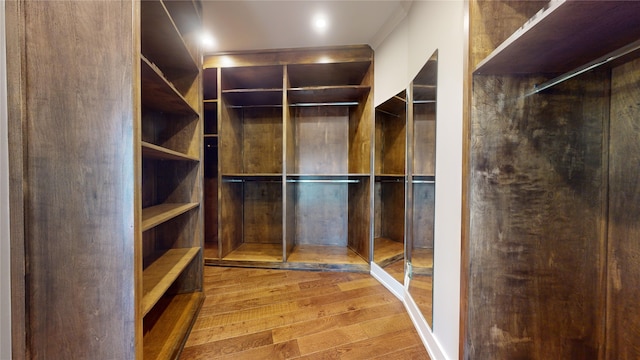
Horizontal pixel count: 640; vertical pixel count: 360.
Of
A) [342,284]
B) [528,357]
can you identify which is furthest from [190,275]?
[528,357]

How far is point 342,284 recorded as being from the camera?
2.04 metres

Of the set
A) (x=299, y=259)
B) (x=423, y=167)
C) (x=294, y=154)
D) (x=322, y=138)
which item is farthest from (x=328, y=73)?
(x=299, y=259)

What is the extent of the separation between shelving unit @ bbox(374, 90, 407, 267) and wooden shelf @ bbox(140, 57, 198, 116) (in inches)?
63.9

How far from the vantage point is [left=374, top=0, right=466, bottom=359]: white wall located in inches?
39.8

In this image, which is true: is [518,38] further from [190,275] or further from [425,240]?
[190,275]

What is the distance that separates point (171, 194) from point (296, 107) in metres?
1.70

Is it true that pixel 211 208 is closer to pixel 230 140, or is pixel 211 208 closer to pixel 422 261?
pixel 230 140

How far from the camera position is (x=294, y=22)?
6.20 feet

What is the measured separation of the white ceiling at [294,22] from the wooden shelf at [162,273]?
6.13 ft

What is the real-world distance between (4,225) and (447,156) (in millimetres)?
1766

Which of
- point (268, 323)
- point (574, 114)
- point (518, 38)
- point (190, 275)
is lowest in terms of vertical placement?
point (268, 323)

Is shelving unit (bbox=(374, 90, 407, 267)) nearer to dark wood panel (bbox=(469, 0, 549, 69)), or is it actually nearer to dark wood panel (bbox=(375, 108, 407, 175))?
dark wood panel (bbox=(375, 108, 407, 175))

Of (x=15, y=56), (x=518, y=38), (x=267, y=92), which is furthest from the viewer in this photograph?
(x=267, y=92)

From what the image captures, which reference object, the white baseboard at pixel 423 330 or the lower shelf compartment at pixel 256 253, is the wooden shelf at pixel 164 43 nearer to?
the lower shelf compartment at pixel 256 253
